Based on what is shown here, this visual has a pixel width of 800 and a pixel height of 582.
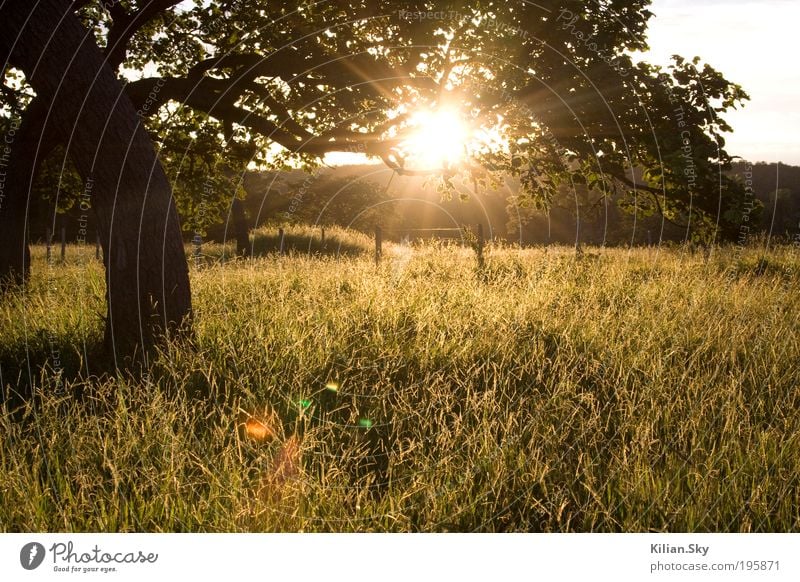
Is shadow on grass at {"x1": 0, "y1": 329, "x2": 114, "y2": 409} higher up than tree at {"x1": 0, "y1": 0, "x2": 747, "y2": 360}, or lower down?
lower down

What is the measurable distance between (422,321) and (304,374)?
1.72 m

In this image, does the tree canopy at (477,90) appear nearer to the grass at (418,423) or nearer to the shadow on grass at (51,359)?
the grass at (418,423)

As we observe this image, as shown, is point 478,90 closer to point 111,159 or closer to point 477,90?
point 477,90

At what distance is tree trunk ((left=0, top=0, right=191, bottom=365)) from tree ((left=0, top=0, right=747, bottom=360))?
0.45 metres

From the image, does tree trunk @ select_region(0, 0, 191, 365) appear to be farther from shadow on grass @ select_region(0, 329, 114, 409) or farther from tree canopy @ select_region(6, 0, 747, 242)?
tree canopy @ select_region(6, 0, 747, 242)

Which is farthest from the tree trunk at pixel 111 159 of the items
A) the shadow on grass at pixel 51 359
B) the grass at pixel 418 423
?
the grass at pixel 418 423

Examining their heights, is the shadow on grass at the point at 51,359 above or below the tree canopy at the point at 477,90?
below

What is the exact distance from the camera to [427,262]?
1389 cm

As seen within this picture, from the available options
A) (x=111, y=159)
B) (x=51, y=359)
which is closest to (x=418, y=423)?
(x=111, y=159)

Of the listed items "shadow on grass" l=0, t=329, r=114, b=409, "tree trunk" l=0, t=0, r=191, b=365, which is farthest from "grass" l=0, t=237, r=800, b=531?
"tree trunk" l=0, t=0, r=191, b=365

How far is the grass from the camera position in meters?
3.14

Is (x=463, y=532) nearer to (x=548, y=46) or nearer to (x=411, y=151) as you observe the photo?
(x=548, y=46)

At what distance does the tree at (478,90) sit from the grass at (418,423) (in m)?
1.91

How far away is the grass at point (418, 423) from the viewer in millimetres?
3137
